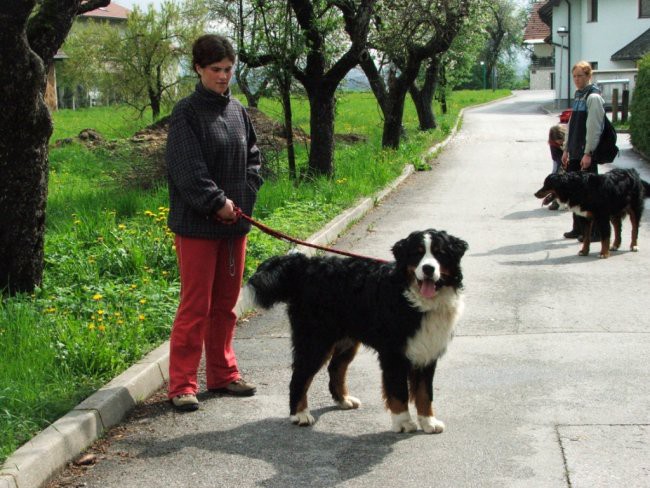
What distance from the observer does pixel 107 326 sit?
671 centimetres

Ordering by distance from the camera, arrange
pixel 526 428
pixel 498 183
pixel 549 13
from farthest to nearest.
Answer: pixel 549 13
pixel 498 183
pixel 526 428

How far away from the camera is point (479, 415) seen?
5.52 meters

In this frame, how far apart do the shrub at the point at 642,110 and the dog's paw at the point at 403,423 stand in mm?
17756

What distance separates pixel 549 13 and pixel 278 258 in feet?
202

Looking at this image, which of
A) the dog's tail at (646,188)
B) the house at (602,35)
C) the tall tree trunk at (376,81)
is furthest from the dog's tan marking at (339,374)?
the house at (602,35)

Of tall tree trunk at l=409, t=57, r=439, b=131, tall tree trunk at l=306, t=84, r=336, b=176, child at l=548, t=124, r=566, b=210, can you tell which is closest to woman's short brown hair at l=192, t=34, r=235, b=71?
child at l=548, t=124, r=566, b=210

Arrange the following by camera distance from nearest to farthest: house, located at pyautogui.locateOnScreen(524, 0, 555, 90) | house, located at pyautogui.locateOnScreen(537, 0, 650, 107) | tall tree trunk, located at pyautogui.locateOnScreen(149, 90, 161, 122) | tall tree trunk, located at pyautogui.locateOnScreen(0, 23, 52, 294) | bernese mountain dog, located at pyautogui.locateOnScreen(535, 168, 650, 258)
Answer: tall tree trunk, located at pyautogui.locateOnScreen(0, 23, 52, 294) → bernese mountain dog, located at pyautogui.locateOnScreen(535, 168, 650, 258) → tall tree trunk, located at pyautogui.locateOnScreen(149, 90, 161, 122) → house, located at pyautogui.locateOnScreen(537, 0, 650, 107) → house, located at pyautogui.locateOnScreen(524, 0, 555, 90)

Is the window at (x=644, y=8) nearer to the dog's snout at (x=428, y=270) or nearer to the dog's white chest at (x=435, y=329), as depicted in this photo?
the dog's white chest at (x=435, y=329)

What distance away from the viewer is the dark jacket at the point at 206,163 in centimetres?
548

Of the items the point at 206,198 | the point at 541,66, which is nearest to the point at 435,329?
the point at 206,198

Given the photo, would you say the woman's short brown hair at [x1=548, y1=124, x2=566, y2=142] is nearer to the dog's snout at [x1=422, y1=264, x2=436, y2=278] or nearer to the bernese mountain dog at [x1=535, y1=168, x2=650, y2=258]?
the bernese mountain dog at [x1=535, y1=168, x2=650, y2=258]

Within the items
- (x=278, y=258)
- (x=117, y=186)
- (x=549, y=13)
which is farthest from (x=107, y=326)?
(x=549, y=13)

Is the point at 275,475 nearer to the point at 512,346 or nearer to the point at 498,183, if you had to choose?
the point at 512,346

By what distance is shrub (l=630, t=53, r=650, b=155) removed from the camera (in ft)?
70.7
